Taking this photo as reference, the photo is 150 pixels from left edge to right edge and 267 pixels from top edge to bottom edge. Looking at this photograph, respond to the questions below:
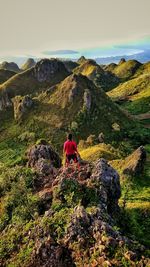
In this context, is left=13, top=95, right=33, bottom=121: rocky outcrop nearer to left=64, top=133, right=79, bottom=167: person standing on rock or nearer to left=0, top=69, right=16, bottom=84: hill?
left=0, top=69, right=16, bottom=84: hill

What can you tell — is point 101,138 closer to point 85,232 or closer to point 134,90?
point 85,232

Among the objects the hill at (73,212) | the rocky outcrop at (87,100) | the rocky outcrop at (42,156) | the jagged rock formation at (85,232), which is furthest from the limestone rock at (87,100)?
the jagged rock formation at (85,232)

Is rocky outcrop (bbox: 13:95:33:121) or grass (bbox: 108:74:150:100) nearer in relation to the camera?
rocky outcrop (bbox: 13:95:33:121)

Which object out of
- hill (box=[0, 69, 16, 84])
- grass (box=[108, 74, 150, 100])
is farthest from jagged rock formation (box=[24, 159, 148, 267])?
grass (box=[108, 74, 150, 100])

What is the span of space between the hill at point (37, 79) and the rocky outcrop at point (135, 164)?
7065 centimetres

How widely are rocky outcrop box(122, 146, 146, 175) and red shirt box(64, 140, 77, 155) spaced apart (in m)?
26.9

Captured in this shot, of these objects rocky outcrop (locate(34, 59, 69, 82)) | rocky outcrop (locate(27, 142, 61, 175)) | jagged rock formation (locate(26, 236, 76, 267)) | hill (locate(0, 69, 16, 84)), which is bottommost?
hill (locate(0, 69, 16, 84))

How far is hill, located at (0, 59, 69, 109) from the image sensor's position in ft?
444

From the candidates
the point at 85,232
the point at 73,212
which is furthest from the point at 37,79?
the point at 85,232

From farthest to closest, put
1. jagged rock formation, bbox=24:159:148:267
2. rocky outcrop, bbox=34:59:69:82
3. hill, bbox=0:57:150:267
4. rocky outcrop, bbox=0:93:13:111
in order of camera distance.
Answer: rocky outcrop, bbox=34:59:69:82 → rocky outcrop, bbox=0:93:13:111 → hill, bbox=0:57:150:267 → jagged rock formation, bbox=24:159:148:267

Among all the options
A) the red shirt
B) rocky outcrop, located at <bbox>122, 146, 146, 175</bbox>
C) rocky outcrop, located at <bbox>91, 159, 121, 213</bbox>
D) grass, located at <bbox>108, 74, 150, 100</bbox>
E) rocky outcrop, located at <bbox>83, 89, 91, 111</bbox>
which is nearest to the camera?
rocky outcrop, located at <bbox>91, 159, 121, 213</bbox>

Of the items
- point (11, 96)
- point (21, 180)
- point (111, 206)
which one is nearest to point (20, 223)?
point (21, 180)

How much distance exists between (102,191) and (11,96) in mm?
98532

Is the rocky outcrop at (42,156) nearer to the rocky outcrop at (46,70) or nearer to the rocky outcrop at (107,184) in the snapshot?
the rocky outcrop at (107,184)
